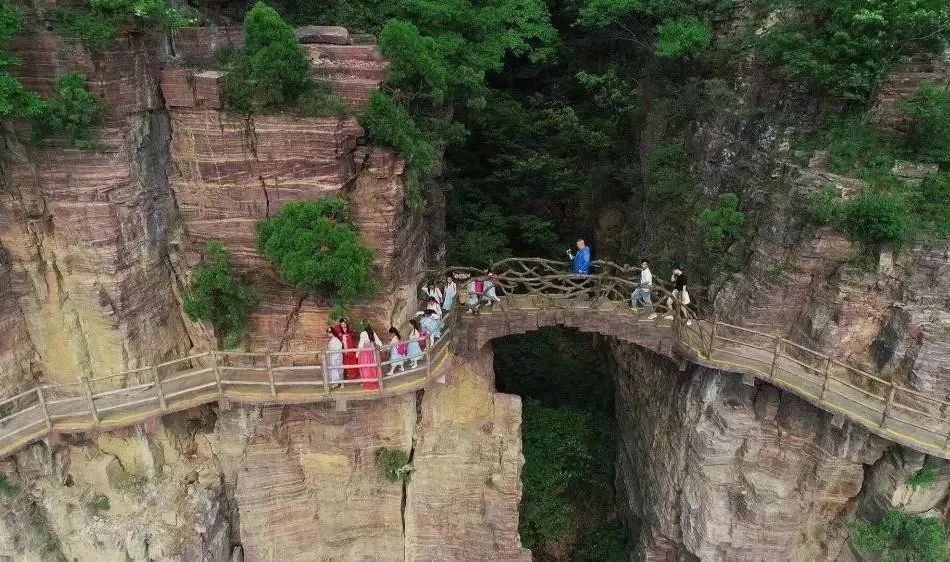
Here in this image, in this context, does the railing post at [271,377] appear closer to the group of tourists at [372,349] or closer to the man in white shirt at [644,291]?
the group of tourists at [372,349]

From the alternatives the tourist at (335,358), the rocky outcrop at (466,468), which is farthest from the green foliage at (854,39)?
the tourist at (335,358)

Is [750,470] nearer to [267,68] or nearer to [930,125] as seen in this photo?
[930,125]

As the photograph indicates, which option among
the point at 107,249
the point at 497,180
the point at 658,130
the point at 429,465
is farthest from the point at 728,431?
the point at 107,249

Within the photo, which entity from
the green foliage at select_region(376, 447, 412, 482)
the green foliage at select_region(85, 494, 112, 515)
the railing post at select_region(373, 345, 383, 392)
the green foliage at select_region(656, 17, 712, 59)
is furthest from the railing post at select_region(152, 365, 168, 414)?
the green foliage at select_region(656, 17, 712, 59)

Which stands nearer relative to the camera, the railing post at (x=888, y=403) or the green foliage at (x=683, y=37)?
the railing post at (x=888, y=403)

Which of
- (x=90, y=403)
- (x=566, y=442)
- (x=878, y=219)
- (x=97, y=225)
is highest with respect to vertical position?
(x=878, y=219)

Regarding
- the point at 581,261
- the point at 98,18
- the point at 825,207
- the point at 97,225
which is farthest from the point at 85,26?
the point at 825,207
